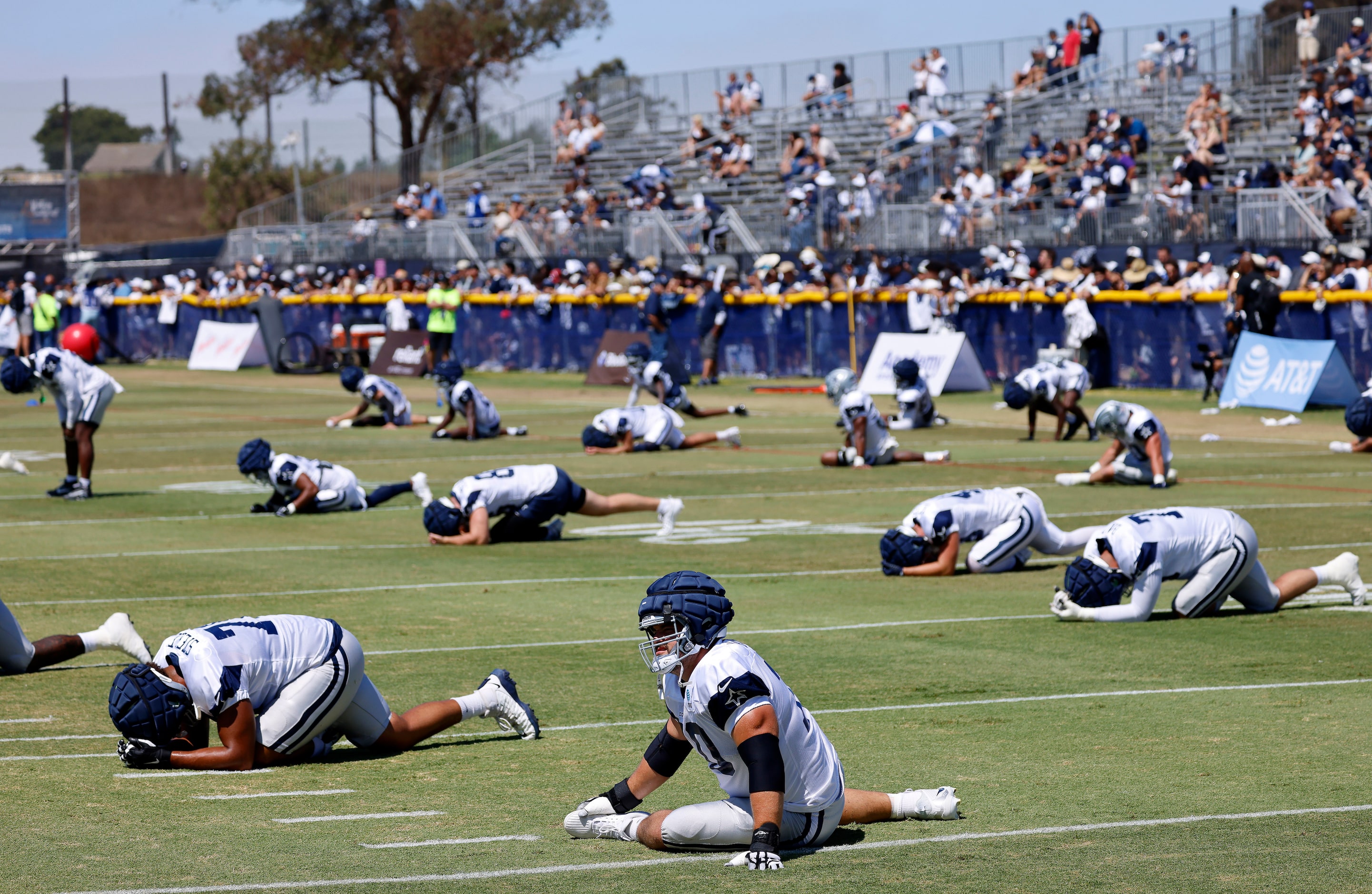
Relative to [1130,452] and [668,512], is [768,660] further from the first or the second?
[1130,452]

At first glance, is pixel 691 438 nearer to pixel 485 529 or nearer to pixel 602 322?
pixel 485 529

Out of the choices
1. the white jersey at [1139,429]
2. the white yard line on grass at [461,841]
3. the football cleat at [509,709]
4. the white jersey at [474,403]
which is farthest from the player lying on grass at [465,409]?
the white yard line on grass at [461,841]

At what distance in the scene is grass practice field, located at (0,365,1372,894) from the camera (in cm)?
668

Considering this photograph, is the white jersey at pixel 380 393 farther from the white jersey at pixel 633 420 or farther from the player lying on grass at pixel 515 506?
the player lying on grass at pixel 515 506

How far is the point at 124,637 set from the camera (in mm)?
10070

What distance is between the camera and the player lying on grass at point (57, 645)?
10.1 metres

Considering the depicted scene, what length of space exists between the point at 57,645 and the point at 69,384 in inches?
360

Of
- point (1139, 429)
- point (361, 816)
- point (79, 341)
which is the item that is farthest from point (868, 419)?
point (361, 816)

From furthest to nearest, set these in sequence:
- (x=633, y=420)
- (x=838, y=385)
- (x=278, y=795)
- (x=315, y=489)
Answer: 1. (x=633, y=420)
2. (x=838, y=385)
3. (x=315, y=489)
4. (x=278, y=795)

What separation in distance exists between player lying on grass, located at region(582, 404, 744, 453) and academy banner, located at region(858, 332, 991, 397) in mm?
9017

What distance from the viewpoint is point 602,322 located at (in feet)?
136

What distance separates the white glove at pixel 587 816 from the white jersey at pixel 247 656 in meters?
1.76

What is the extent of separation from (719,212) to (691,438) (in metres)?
19.1

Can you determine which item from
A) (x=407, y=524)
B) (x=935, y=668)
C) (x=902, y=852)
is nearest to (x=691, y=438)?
(x=407, y=524)
